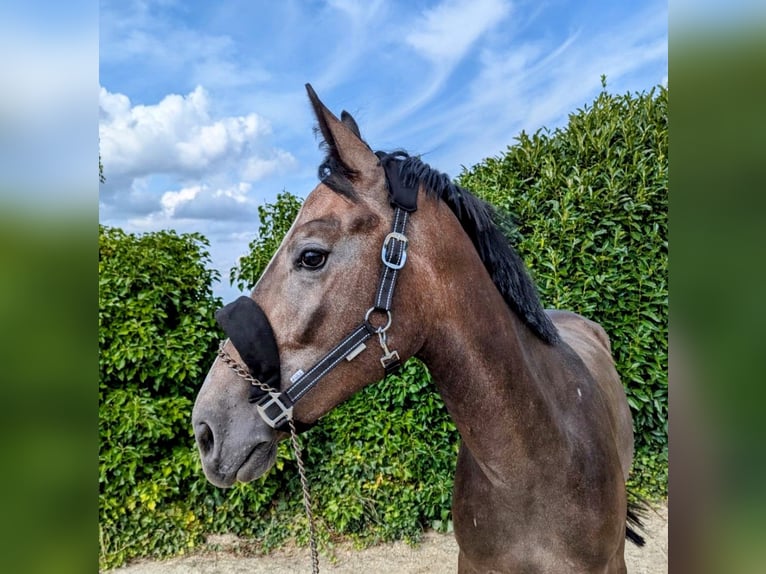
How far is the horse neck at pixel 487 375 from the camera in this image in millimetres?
1241

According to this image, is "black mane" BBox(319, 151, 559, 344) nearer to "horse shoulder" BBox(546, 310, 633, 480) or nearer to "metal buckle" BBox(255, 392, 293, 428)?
"metal buckle" BBox(255, 392, 293, 428)

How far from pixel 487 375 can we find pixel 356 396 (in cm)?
255

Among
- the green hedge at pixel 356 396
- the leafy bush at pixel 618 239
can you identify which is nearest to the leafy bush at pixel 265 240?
the green hedge at pixel 356 396

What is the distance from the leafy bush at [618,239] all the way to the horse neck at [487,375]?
2487mm

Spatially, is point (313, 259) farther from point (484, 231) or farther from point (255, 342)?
point (484, 231)

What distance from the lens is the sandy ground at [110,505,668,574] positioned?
131 inches

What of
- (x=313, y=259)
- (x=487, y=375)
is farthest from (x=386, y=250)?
(x=487, y=375)
